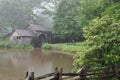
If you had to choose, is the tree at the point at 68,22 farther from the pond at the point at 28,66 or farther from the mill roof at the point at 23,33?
the pond at the point at 28,66

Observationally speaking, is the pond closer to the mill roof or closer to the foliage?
the foliage

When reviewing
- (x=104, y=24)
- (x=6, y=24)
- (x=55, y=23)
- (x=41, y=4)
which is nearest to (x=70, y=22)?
(x=55, y=23)

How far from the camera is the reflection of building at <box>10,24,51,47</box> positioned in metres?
45.3

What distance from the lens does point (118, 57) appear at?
11.9 metres

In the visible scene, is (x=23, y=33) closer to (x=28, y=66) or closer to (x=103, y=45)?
(x=28, y=66)

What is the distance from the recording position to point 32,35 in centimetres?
4747

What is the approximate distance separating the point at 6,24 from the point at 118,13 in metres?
36.9

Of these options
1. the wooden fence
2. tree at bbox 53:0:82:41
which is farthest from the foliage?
tree at bbox 53:0:82:41

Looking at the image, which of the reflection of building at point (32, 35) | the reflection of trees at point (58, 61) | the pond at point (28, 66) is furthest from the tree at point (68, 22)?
the pond at point (28, 66)

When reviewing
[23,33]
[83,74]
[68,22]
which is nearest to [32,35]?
[23,33]

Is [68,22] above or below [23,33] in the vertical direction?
above

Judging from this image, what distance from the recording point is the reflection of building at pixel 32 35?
149 ft

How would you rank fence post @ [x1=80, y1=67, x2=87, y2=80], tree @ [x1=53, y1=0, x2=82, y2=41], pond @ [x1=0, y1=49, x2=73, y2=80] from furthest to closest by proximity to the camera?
tree @ [x1=53, y1=0, x2=82, y2=41] → pond @ [x1=0, y1=49, x2=73, y2=80] → fence post @ [x1=80, y1=67, x2=87, y2=80]

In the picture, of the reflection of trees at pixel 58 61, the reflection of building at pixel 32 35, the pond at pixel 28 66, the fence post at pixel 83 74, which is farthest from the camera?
the reflection of building at pixel 32 35
